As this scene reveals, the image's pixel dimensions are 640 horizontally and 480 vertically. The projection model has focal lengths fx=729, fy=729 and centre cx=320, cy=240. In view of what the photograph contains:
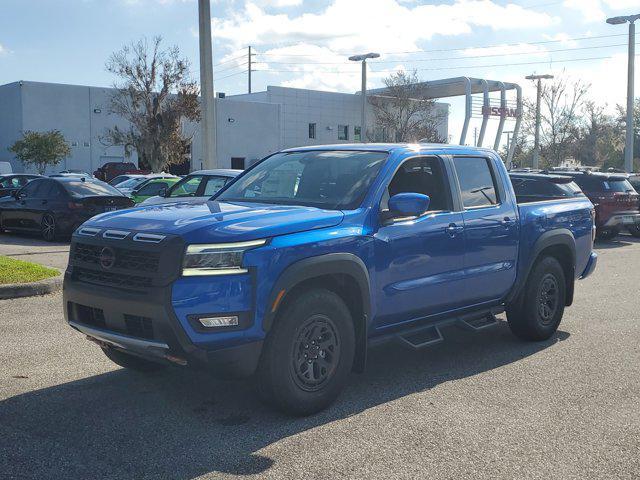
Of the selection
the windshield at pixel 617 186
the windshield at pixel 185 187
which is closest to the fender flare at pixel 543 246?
the windshield at pixel 185 187

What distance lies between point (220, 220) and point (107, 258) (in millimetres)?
786

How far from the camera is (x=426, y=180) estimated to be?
6113mm

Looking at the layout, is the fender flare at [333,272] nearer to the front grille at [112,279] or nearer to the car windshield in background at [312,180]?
the car windshield in background at [312,180]

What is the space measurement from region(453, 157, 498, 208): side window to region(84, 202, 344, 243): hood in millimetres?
1627

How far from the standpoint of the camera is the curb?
9056 millimetres

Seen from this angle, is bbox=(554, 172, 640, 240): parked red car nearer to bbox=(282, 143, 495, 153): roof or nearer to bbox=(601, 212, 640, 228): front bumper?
bbox=(601, 212, 640, 228): front bumper

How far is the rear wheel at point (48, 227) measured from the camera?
15656 millimetres

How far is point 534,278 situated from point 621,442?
260 centimetres

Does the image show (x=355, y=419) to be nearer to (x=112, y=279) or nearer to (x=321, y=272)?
(x=321, y=272)

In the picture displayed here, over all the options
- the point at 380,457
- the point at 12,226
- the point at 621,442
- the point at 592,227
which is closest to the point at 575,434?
the point at 621,442

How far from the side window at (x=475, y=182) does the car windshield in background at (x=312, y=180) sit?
0.94m

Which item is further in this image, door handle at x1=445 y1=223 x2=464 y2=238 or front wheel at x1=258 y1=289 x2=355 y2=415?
door handle at x1=445 y1=223 x2=464 y2=238

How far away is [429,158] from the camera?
6141 mm

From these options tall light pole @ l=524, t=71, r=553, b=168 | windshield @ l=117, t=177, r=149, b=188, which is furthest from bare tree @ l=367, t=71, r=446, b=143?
windshield @ l=117, t=177, r=149, b=188
